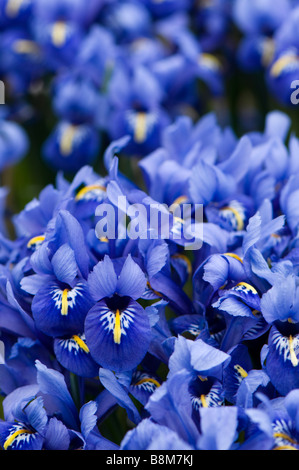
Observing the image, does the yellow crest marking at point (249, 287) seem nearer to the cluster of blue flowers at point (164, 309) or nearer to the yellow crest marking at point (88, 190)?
the cluster of blue flowers at point (164, 309)

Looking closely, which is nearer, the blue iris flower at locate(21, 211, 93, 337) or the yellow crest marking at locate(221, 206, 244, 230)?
the blue iris flower at locate(21, 211, 93, 337)

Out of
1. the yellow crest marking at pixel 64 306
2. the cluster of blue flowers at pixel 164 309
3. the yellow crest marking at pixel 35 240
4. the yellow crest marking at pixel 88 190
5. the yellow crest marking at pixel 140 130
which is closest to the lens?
the cluster of blue flowers at pixel 164 309

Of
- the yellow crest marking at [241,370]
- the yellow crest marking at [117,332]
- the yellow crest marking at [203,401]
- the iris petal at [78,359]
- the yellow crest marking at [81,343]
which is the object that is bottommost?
the yellow crest marking at [203,401]

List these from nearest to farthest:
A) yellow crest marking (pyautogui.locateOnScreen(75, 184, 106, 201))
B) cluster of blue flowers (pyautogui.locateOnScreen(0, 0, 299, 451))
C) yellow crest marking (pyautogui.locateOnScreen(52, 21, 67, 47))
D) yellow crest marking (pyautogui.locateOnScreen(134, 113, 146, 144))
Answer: cluster of blue flowers (pyautogui.locateOnScreen(0, 0, 299, 451)), yellow crest marking (pyautogui.locateOnScreen(75, 184, 106, 201)), yellow crest marking (pyautogui.locateOnScreen(134, 113, 146, 144)), yellow crest marking (pyautogui.locateOnScreen(52, 21, 67, 47))

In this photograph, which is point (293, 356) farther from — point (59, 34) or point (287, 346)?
point (59, 34)

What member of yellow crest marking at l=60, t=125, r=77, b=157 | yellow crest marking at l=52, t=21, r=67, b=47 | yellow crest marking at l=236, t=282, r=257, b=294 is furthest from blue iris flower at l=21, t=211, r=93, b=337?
yellow crest marking at l=52, t=21, r=67, b=47

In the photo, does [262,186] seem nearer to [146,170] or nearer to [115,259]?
[146,170]

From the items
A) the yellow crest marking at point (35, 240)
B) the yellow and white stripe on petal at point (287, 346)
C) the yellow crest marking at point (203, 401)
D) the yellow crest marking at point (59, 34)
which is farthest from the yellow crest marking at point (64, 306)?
the yellow crest marking at point (59, 34)

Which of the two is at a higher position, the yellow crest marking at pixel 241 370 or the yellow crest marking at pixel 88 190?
the yellow crest marking at pixel 88 190

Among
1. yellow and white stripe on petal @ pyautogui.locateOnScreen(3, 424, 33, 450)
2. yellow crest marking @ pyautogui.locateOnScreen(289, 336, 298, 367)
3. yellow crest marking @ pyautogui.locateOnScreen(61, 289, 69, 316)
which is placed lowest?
yellow and white stripe on petal @ pyautogui.locateOnScreen(3, 424, 33, 450)

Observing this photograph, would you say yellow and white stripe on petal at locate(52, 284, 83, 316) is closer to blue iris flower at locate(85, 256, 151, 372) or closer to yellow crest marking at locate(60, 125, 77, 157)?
blue iris flower at locate(85, 256, 151, 372)

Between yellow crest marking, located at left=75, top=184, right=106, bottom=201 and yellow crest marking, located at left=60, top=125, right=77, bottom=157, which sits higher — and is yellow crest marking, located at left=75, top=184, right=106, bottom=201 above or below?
above

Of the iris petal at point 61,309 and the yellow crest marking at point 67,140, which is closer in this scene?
the iris petal at point 61,309

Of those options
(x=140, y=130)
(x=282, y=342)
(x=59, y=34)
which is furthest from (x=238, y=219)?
(x=59, y=34)
